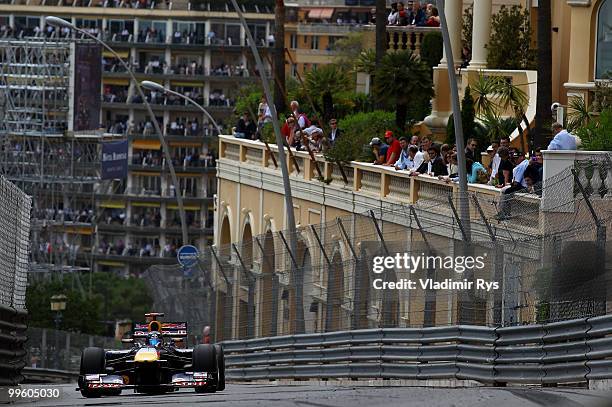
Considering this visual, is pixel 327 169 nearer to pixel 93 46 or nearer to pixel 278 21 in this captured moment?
pixel 278 21

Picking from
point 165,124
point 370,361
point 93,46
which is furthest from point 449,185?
point 165,124

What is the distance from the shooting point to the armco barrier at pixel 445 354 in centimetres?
2497

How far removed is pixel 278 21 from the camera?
223 feet

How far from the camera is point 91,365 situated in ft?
92.3

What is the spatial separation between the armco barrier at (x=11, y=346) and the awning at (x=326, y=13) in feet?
460

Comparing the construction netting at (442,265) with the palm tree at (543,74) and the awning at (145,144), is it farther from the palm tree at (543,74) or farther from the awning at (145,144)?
the awning at (145,144)

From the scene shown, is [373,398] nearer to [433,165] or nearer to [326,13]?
[433,165]

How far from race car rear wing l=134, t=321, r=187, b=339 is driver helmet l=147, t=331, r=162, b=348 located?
8 cm

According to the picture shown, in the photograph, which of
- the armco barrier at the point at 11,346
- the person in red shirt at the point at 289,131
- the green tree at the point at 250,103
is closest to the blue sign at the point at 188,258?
the person in red shirt at the point at 289,131

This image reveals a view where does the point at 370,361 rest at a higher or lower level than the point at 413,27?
lower

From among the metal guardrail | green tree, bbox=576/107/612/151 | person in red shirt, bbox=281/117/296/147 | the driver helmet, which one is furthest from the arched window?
the driver helmet

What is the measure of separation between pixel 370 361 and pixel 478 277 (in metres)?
5.06

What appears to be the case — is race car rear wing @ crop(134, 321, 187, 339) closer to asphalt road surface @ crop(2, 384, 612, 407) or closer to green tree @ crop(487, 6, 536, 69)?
asphalt road surface @ crop(2, 384, 612, 407)

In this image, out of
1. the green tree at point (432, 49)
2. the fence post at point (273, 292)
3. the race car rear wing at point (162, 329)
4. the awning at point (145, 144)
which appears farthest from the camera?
the awning at point (145, 144)
